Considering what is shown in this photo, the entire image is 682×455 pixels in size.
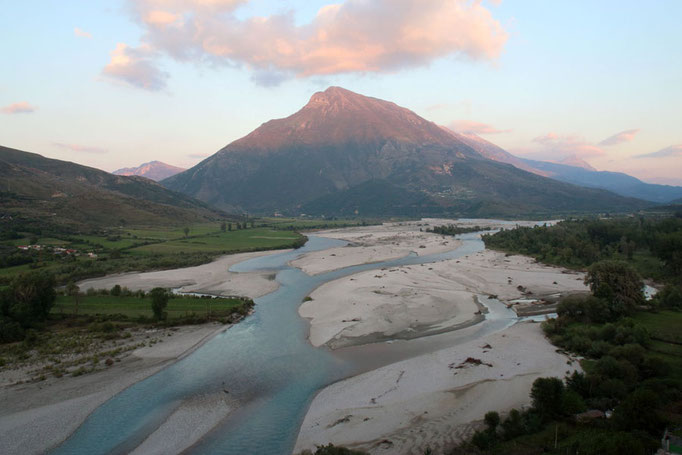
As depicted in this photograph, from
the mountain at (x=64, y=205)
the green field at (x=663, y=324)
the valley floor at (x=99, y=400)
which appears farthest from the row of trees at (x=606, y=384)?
the mountain at (x=64, y=205)

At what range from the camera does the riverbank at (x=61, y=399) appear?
882 inches

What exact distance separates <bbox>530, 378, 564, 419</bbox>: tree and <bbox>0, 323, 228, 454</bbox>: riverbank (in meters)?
19.1

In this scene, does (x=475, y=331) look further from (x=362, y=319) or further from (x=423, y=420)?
(x=423, y=420)

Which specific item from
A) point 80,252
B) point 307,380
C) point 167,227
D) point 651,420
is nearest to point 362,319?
point 307,380

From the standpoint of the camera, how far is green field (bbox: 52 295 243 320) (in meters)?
45.3

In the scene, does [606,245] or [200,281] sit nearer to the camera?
[200,281]

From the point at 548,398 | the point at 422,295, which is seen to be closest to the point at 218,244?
the point at 422,295

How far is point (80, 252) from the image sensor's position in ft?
271

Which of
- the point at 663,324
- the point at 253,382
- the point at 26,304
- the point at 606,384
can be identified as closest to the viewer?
the point at 606,384

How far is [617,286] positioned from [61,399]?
166 ft

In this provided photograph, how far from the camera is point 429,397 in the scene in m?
25.6

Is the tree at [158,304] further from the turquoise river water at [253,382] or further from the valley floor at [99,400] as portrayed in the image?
the turquoise river water at [253,382]

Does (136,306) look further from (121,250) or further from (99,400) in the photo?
(121,250)

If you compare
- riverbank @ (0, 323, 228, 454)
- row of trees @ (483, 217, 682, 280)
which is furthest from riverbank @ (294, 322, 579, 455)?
row of trees @ (483, 217, 682, 280)
